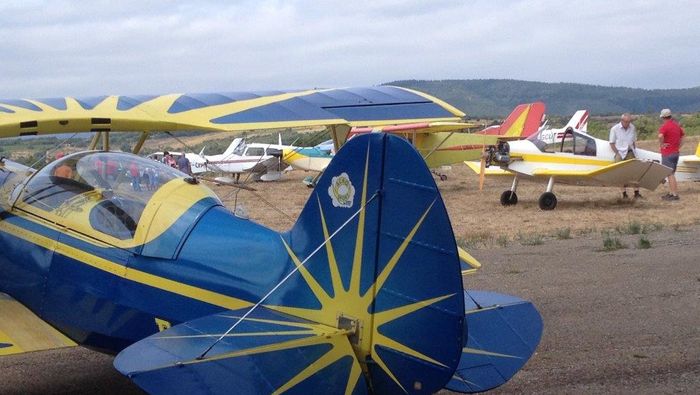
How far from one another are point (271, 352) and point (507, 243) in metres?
9.00

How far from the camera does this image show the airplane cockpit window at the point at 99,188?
224 inches

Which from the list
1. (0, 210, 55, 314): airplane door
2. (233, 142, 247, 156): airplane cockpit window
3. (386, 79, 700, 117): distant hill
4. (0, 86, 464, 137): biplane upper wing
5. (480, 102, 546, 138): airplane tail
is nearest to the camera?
(0, 210, 55, 314): airplane door

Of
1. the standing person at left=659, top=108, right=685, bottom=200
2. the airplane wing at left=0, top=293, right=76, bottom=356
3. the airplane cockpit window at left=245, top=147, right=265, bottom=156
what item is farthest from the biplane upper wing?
the airplane cockpit window at left=245, top=147, right=265, bottom=156

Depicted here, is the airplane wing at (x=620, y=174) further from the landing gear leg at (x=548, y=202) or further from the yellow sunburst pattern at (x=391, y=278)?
the yellow sunburst pattern at (x=391, y=278)

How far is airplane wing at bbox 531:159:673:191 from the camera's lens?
17.9 metres

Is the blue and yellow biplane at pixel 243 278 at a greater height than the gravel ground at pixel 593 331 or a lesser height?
greater

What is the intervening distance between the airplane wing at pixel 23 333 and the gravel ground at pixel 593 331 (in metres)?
0.83

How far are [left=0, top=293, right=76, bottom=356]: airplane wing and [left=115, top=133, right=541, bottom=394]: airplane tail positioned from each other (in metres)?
1.41

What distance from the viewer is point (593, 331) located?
296 inches

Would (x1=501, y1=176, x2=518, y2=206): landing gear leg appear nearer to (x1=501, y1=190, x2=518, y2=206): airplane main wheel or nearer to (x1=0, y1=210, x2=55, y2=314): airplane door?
(x1=501, y1=190, x2=518, y2=206): airplane main wheel

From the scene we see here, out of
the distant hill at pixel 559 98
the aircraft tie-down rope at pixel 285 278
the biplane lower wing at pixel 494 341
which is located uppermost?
the aircraft tie-down rope at pixel 285 278

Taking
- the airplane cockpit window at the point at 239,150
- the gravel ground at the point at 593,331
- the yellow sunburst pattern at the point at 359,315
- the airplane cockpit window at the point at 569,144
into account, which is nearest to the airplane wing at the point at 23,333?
the gravel ground at the point at 593,331

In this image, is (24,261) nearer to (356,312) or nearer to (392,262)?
(356,312)

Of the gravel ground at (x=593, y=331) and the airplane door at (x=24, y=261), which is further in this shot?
the gravel ground at (x=593, y=331)
